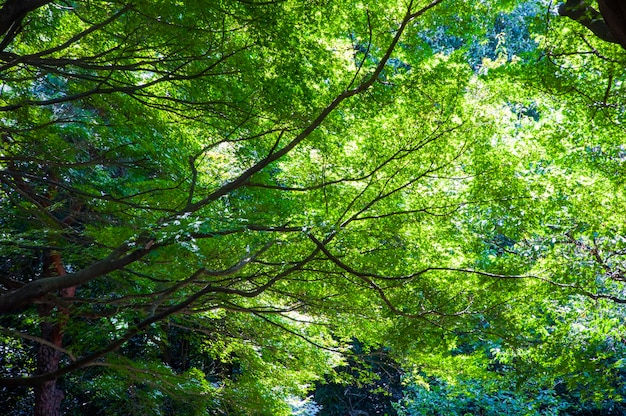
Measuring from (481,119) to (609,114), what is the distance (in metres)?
1.15

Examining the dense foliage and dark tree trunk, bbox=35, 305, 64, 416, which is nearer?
the dense foliage

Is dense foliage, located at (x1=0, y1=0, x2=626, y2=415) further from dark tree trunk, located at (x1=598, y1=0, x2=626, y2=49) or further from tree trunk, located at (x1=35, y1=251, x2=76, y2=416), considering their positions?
dark tree trunk, located at (x1=598, y1=0, x2=626, y2=49)

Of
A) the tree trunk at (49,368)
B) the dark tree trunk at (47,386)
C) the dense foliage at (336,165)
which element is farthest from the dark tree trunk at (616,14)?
the dark tree trunk at (47,386)

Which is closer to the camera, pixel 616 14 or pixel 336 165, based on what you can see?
pixel 616 14

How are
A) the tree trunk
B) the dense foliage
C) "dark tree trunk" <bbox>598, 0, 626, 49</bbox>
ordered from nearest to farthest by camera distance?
"dark tree trunk" <bbox>598, 0, 626, 49</bbox>, the dense foliage, the tree trunk

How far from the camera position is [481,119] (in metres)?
4.38

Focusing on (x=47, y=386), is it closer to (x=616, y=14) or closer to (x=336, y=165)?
(x=336, y=165)

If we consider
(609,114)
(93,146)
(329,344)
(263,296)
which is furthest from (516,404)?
→ (93,146)

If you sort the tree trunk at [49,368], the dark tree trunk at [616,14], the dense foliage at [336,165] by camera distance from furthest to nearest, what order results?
the tree trunk at [49,368] → the dense foliage at [336,165] → the dark tree trunk at [616,14]

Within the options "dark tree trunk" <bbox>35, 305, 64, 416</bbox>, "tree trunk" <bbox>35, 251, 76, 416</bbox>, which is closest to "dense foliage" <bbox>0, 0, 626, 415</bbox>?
"tree trunk" <bbox>35, 251, 76, 416</bbox>

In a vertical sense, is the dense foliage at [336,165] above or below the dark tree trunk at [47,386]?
above

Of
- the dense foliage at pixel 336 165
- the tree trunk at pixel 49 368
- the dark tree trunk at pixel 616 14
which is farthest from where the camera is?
the tree trunk at pixel 49 368

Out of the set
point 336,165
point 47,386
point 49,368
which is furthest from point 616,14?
point 47,386

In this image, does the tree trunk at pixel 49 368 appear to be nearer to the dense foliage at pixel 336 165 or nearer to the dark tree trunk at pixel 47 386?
the dark tree trunk at pixel 47 386
